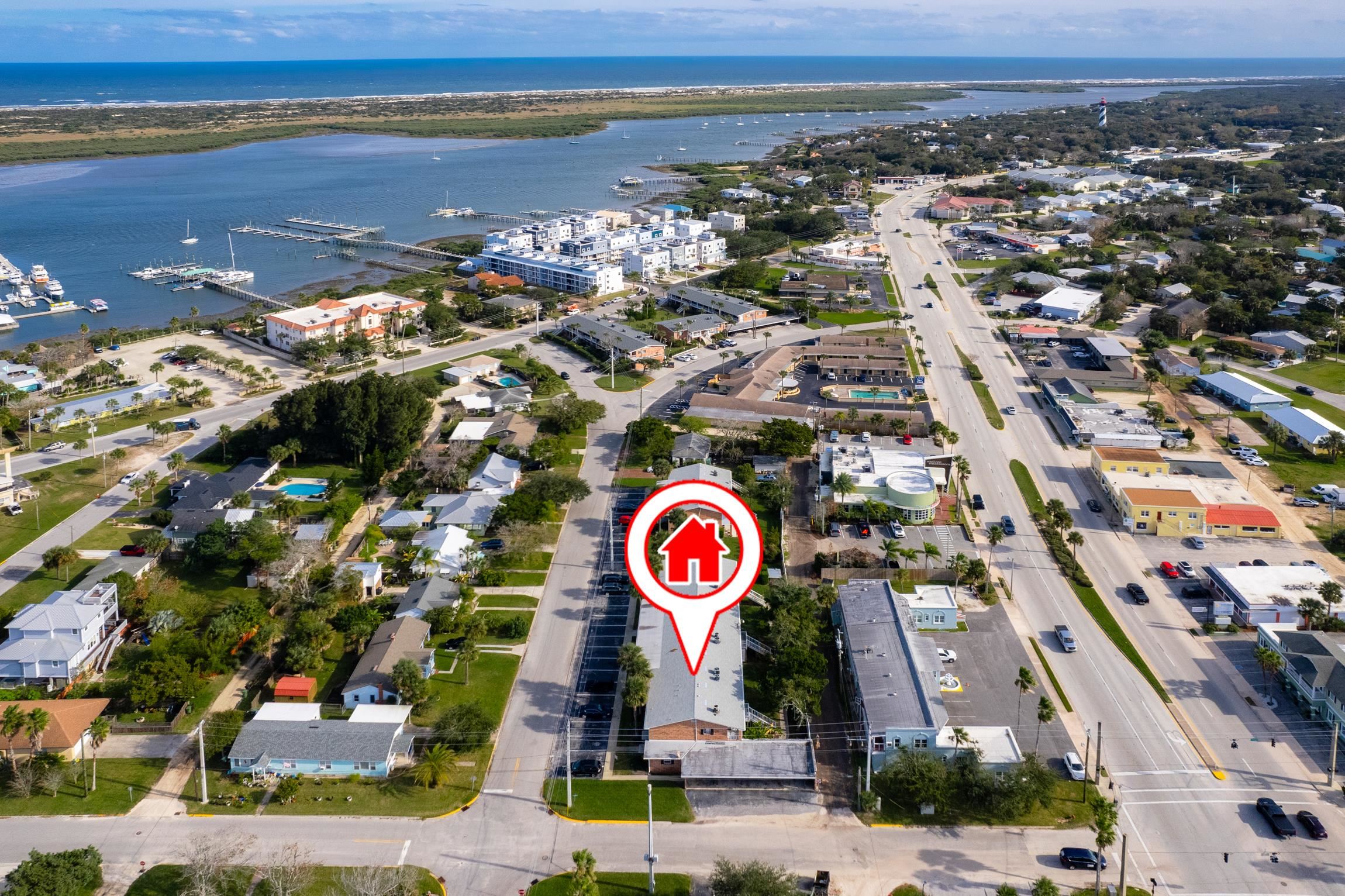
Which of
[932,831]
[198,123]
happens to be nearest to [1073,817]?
[932,831]

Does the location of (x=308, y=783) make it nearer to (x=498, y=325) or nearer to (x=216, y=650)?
(x=216, y=650)

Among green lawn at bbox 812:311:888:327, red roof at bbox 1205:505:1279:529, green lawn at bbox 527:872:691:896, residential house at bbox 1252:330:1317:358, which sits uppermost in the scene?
green lawn at bbox 812:311:888:327

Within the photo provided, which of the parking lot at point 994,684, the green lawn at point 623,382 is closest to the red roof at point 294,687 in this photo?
the parking lot at point 994,684

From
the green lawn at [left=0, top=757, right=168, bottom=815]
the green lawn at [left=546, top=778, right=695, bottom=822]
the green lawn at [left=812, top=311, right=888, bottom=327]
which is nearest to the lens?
the green lawn at [left=546, top=778, right=695, bottom=822]

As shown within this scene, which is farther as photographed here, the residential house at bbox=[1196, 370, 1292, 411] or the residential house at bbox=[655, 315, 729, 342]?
the residential house at bbox=[655, 315, 729, 342]

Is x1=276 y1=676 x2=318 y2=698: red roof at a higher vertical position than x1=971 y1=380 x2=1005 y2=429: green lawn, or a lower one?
lower

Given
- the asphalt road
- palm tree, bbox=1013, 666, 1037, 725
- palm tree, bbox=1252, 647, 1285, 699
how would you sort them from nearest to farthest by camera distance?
the asphalt road → palm tree, bbox=1013, 666, 1037, 725 → palm tree, bbox=1252, 647, 1285, 699

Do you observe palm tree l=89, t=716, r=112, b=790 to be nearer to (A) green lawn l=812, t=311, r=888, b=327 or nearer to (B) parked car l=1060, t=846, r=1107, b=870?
(B) parked car l=1060, t=846, r=1107, b=870

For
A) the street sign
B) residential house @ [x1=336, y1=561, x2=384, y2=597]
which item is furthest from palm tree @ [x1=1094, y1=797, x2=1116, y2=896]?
residential house @ [x1=336, y1=561, x2=384, y2=597]
